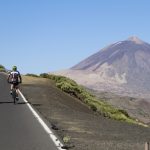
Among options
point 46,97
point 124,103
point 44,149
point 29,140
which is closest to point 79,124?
point 29,140

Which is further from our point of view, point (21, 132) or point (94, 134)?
point (94, 134)

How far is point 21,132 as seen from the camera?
16703mm

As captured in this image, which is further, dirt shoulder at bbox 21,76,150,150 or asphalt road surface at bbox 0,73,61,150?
dirt shoulder at bbox 21,76,150,150

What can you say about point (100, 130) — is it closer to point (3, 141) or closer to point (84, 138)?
point (84, 138)

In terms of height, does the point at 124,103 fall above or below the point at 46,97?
below

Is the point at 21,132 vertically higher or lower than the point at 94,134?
higher

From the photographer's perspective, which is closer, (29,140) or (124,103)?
(29,140)

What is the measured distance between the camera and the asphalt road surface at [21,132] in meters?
13.9

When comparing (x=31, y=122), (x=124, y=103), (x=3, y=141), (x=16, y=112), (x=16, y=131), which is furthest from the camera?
(x=124, y=103)

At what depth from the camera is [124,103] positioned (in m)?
145

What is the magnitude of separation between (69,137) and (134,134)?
9.32 feet

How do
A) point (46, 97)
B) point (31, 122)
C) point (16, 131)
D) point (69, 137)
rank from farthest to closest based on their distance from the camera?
point (46, 97) < point (31, 122) < point (16, 131) < point (69, 137)

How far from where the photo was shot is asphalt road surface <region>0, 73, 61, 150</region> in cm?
1386

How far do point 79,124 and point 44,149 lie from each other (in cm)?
671
